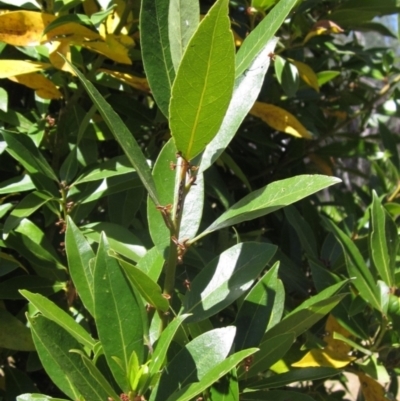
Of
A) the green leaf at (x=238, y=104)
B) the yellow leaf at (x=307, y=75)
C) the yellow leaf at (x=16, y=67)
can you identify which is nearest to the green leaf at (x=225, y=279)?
the green leaf at (x=238, y=104)

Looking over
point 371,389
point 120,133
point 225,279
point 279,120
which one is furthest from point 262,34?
point 371,389

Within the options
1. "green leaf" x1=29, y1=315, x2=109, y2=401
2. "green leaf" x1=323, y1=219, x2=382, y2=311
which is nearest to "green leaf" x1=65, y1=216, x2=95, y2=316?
"green leaf" x1=29, y1=315, x2=109, y2=401

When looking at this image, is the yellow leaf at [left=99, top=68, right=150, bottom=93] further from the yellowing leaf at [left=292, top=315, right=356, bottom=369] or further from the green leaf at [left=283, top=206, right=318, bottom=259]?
the yellowing leaf at [left=292, top=315, right=356, bottom=369]

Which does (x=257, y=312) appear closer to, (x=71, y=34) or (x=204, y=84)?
(x=204, y=84)

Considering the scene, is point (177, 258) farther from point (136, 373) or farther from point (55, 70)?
point (55, 70)

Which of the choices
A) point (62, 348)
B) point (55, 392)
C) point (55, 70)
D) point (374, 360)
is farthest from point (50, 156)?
point (374, 360)

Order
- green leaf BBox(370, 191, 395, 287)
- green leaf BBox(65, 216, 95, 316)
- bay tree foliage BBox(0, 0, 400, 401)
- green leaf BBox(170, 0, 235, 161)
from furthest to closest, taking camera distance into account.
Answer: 1. green leaf BBox(370, 191, 395, 287)
2. green leaf BBox(65, 216, 95, 316)
3. bay tree foliage BBox(0, 0, 400, 401)
4. green leaf BBox(170, 0, 235, 161)

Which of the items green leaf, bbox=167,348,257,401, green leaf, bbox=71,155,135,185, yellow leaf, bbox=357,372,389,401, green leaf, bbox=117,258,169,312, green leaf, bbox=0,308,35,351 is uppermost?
Result: green leaf, bbox=71,155,135,185

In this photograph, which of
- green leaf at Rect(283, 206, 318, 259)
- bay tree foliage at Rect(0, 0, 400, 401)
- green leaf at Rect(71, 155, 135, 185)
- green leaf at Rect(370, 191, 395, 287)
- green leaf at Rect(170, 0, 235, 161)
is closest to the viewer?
green leaf at Rect(170, 0, 235, 161)
